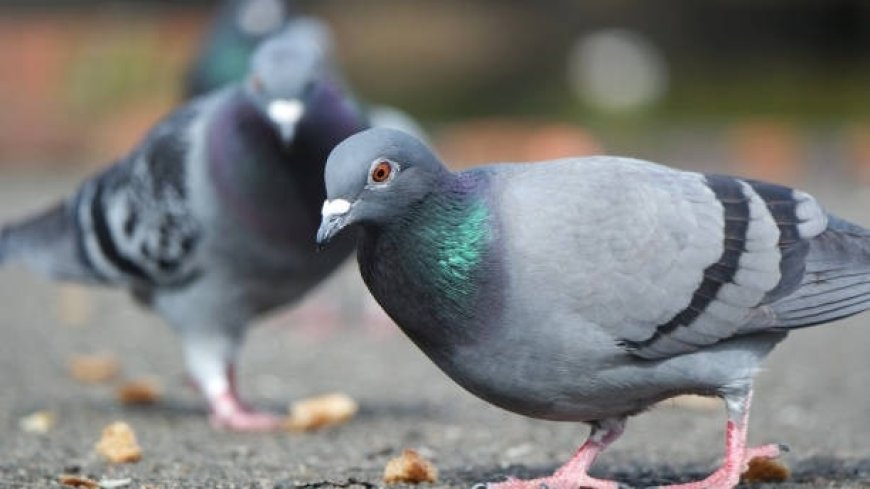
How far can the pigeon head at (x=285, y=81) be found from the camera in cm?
538

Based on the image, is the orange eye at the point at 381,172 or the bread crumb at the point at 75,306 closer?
the orange eye at the point at 381,172

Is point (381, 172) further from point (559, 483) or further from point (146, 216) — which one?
point (146, 216)

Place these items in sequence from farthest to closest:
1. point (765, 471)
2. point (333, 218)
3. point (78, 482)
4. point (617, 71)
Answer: point (617, 71) → point (765, 471) → point (78, 482) → point (333, 218)

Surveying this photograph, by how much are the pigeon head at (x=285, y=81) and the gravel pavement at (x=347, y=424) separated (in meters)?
1.13

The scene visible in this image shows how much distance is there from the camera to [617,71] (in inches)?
802

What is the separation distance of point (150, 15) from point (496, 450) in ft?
32.1

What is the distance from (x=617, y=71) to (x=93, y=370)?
14.3 meters

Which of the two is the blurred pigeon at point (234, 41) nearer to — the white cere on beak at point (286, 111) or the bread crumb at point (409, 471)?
the white cere on beak at point (286, 111)

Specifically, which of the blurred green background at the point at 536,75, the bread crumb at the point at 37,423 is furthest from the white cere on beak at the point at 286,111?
the blurred green background at the point at 536,75

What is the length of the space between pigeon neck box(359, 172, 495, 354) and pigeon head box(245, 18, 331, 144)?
1603 mm

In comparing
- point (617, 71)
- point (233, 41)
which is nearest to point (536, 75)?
point (617, 71)

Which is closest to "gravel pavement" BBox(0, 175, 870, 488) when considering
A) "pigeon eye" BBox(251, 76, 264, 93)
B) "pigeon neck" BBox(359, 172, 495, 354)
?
"pigeon neck" BBox(359, 172, 495, 354)

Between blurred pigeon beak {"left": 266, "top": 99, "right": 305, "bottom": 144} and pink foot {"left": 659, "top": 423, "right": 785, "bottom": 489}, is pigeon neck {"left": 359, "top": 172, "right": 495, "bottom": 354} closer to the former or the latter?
pink foot {"left": 659, "top": 423, "right": 785, "bottom": 489}

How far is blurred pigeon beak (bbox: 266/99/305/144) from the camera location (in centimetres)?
534
